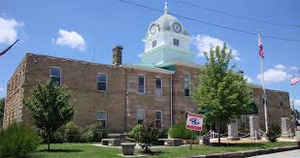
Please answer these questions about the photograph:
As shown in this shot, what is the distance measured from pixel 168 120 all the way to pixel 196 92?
30.9 feet

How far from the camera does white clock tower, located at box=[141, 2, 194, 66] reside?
3688cm

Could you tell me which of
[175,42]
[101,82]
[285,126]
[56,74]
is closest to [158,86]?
[101,82]

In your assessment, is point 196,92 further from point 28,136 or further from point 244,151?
point 28,136

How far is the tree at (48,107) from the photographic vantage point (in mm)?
16078

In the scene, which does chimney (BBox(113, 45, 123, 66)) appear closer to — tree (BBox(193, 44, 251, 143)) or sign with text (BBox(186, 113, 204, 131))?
tree (BBox(193, 44, 251, 143))

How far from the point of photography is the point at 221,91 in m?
20.0

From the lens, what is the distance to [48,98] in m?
16.3

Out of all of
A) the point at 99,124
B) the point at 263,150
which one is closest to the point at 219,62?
the point at 263,150

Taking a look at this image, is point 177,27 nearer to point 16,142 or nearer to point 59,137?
point 59,137

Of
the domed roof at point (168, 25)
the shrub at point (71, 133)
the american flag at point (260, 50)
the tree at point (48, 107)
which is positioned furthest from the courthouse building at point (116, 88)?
the american flag at point (260, 50)

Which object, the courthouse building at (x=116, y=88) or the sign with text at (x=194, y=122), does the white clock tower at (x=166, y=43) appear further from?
the sign with text at (x=194, y=122)

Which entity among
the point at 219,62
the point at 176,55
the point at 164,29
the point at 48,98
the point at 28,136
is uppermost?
the point at 164,29

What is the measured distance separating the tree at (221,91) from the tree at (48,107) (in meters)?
9.47

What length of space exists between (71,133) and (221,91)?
1172 centimetres
